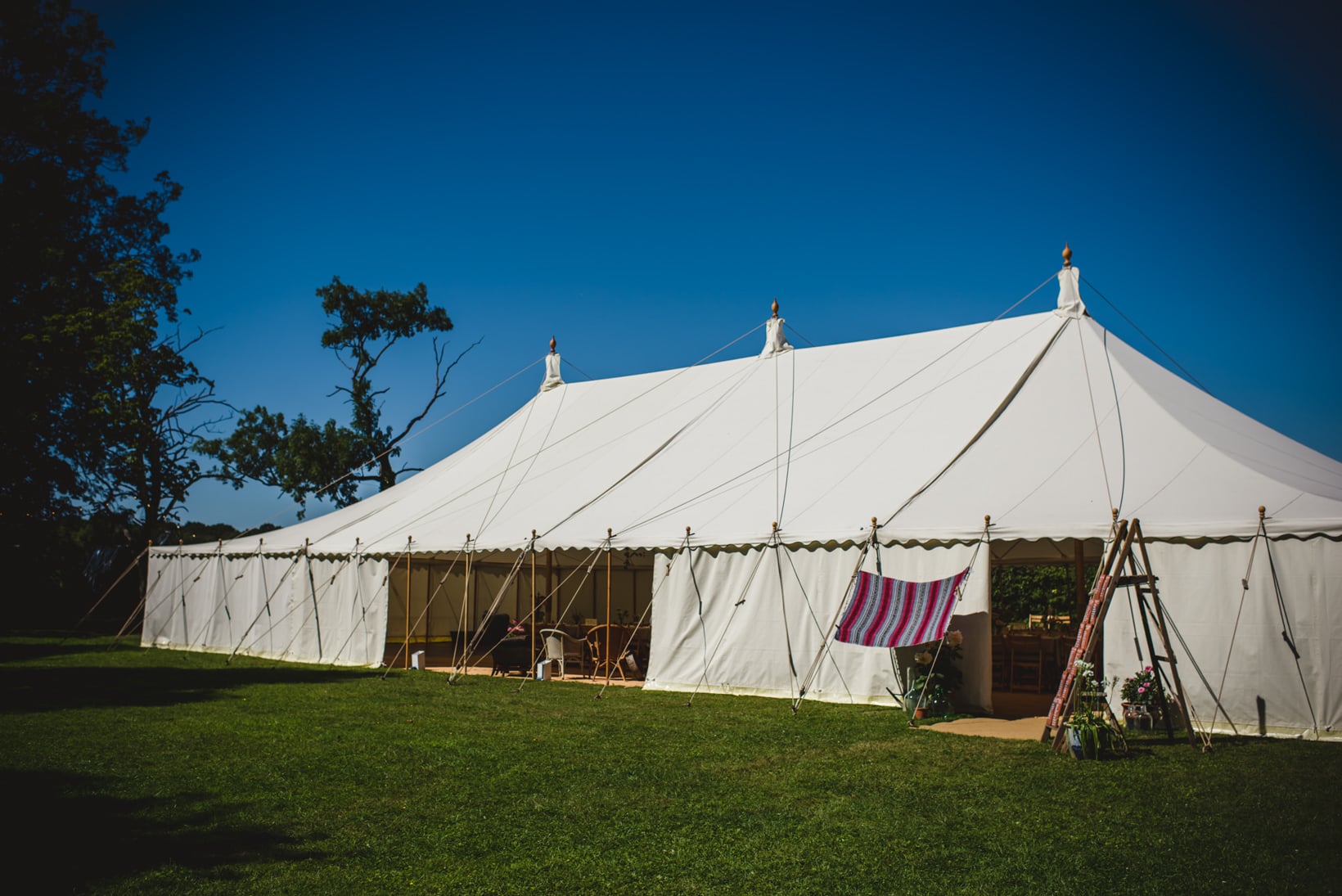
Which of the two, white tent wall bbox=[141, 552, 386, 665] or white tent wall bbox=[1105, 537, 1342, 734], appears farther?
white tent wall bbox=[141, 552, 386, 665]

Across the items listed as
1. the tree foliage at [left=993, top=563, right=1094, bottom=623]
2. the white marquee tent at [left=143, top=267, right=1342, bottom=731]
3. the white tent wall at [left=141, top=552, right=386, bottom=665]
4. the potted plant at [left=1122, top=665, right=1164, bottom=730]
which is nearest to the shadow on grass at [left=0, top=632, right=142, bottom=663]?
the white tent wall at [left=141, top=552, right=386, bottom=665]

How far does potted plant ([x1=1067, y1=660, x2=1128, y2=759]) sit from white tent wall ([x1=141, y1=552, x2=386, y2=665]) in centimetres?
874

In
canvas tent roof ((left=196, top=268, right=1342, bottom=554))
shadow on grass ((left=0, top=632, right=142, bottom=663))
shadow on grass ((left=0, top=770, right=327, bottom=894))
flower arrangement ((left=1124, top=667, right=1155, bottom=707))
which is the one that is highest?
canvas tent roof ((left=196, top=268, right=1342, bottom=554))

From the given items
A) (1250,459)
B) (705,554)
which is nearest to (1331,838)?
(1250,459)

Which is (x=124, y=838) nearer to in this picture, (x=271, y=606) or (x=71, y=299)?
(x=271, y=606)

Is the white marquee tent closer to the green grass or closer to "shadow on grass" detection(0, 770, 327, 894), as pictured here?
the green grass

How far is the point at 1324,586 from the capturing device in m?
6.91

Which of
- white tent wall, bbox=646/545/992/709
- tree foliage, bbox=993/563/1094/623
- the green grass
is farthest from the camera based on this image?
tree foliage, bbox=993/563/1094/623

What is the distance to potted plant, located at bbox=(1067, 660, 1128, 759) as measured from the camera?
6.12 m

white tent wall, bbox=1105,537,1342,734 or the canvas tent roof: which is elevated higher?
the canvas tent roof

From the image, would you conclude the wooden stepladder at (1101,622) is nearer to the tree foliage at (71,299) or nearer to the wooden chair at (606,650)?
the wooden chair at (606,650)

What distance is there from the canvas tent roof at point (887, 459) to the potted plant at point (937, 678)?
97 cm

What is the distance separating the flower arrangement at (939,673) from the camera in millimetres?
7902

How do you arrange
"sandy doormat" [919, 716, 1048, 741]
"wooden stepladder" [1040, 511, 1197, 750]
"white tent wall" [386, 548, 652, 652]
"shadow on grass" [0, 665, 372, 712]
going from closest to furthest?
"wooden stepladder" [1040, 511, 1197, 750] → "sandy doormat" [919, 716, 1048, 741] → "shadow on grass" [0, 665, 372, 712] → "white tent wall" [386, 548, 652, 652]
